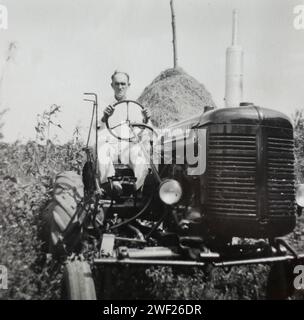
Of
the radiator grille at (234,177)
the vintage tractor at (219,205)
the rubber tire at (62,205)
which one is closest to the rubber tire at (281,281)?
the vintage tractor at (219,205)

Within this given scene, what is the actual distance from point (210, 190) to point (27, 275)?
1695mm

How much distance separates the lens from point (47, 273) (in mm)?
4281

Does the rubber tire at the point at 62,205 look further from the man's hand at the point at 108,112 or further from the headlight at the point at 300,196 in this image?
the headlight at the point at 300,196

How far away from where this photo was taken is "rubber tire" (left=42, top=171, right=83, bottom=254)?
429 centimetres

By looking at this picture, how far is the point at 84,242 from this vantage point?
432cm

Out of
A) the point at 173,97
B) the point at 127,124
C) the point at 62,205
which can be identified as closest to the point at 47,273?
the point at 62,205

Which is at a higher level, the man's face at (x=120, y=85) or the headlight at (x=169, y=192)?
the man's face at (x=120, y=85)

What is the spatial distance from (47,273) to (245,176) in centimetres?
190

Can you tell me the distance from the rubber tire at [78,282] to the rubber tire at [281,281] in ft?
5.20

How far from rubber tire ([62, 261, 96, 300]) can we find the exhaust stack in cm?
227

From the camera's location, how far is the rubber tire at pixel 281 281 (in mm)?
4152

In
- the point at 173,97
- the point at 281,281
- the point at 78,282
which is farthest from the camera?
the point at 173,97

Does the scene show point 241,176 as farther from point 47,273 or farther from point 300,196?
point 47,273
